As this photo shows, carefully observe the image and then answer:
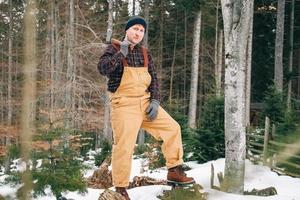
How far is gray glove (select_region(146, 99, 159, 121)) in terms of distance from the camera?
4363 mm

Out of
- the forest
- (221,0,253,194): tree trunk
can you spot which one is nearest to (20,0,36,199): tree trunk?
the forest

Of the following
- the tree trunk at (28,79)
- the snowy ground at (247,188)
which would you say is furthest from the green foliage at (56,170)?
the tree trunk at (28,79)

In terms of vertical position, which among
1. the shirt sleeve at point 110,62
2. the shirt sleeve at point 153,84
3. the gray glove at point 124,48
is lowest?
the shirt sleeve at point 153,84

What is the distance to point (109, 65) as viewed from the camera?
412cm

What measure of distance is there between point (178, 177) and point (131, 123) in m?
0.81

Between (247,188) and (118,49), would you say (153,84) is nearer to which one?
(118,49)

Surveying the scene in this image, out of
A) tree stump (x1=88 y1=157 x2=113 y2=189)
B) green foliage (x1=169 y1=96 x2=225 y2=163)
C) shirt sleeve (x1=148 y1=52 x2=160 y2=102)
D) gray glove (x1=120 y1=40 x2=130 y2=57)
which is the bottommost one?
tree stump (x1=88 y1=157 x2=113 y2=189)

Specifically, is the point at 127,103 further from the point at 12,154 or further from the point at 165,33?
the point at 165,33

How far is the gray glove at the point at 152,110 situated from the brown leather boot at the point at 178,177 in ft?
2.08

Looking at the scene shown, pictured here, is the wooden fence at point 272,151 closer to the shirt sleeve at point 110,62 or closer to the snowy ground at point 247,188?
the snowy ground at point 247,188

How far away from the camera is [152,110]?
172 inches

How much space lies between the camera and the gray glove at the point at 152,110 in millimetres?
4363

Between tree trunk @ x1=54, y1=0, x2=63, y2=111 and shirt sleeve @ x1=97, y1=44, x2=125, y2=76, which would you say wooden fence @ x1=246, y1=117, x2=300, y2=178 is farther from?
tree trunk @ x1=54, y1=0, x2=63, y2=111

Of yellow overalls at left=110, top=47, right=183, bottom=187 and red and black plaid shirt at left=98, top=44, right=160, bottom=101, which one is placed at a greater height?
red and black plaid shirt at left=98, top=44, right=160, bottom=101
